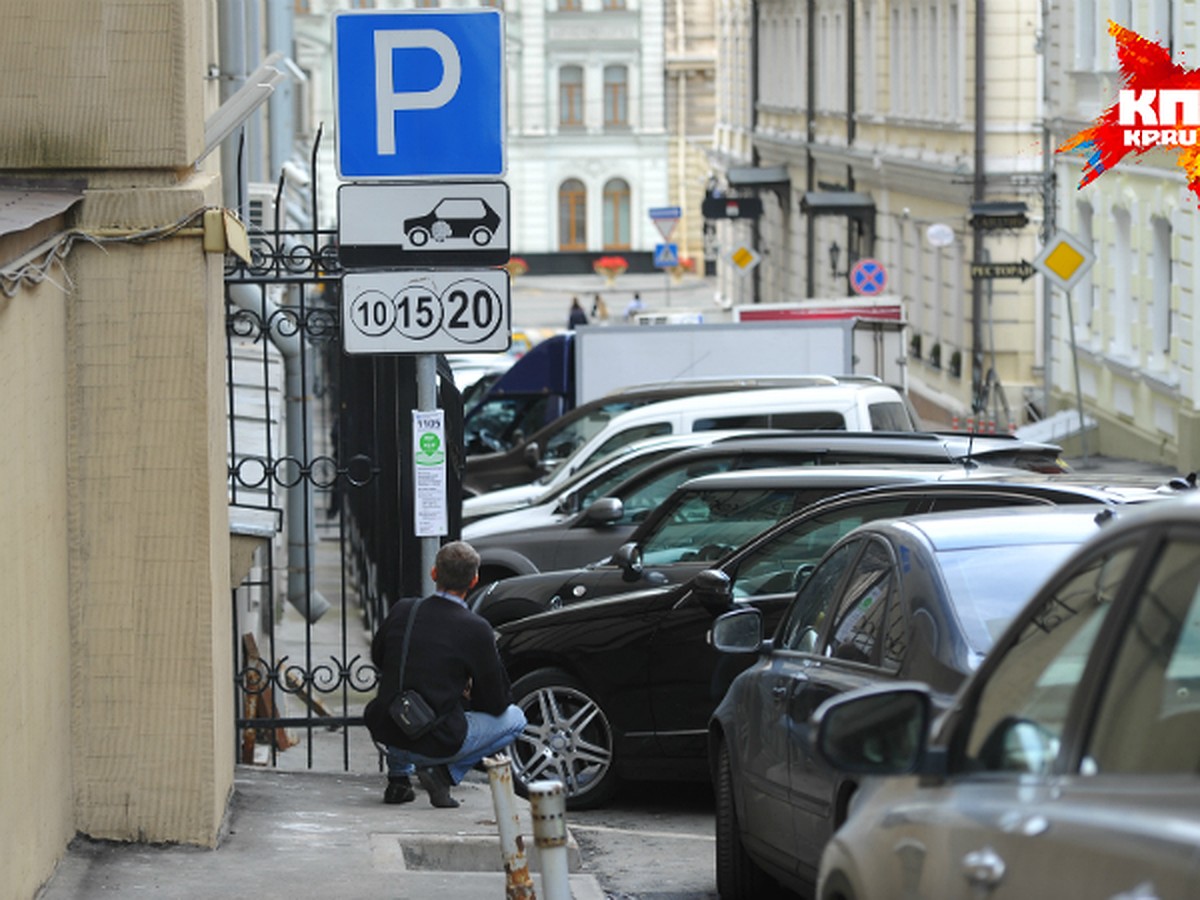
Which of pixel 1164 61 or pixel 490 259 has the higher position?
pixel 1164 61

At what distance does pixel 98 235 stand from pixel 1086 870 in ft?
18.1

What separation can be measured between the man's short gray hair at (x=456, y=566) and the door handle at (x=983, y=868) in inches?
214

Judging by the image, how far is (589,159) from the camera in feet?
255

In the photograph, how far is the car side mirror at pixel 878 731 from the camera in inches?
155

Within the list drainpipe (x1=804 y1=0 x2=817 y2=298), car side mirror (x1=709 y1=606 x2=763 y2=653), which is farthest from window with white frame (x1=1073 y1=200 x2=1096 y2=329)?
car side mirror (x1=709 y1=606 x2=763 y2=653)

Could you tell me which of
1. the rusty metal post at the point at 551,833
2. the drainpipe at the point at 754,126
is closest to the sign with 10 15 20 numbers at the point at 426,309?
the rusty metal post at the point at 551,833

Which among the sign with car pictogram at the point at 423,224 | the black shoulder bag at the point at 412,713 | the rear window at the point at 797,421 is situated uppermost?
the sign with car pictogram at the point at 423,224

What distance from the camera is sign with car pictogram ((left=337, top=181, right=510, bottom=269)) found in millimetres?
8789

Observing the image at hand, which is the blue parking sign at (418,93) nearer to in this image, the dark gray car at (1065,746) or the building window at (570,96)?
the dark gray car at (1065,746)

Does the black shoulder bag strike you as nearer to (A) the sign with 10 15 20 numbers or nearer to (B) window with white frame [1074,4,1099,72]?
(A) the sign with 10 15 20 numbers

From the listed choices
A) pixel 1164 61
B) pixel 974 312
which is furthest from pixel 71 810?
pixel 974 312

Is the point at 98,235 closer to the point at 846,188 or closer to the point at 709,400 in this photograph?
the point at 709,400

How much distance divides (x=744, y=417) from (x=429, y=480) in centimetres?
899

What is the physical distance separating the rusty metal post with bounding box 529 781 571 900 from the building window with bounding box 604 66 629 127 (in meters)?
73.0
